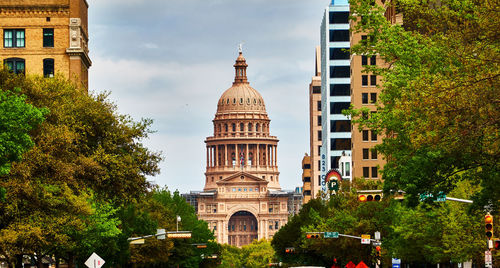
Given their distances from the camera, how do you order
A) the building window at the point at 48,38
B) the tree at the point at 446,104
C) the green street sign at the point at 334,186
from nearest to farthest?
1. the tree at the point at 446,104
2. the building window at the point at 48,38
3. the green street sign at the point at 334,186

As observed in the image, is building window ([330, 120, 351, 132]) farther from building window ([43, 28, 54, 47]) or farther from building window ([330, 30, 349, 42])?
building window ([43, 28, 54, 47])

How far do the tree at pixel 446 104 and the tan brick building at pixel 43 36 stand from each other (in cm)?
5550

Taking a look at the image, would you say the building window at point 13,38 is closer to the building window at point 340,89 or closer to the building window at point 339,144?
the building window at point 340,89

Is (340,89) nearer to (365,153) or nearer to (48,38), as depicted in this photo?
(365,153)

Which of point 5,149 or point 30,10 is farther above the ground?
point 30,10

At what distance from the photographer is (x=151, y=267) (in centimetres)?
11306

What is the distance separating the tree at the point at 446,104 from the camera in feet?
90.0

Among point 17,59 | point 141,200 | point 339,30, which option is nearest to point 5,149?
point 141,200

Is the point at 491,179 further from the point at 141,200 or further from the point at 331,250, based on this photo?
the point at 331,250

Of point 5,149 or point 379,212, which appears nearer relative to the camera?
point 5,149

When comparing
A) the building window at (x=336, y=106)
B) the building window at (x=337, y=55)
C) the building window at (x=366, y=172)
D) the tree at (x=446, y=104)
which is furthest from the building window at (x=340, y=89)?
the tree at (x=446, y=104)

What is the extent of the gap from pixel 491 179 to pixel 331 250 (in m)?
62.8

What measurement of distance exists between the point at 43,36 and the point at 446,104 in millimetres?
72063

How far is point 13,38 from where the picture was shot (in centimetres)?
9512
